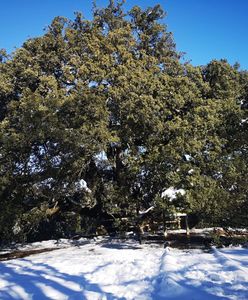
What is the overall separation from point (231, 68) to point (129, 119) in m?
6.26

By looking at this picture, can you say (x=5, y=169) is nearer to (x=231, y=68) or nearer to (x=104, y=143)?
(x=104, y=143)

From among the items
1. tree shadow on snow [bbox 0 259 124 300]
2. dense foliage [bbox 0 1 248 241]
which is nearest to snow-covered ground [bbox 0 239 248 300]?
tree shadow on snow [bbox 0 259 124 300]

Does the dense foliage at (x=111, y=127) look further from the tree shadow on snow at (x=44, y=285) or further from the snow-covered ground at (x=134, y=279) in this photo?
the tree shadow on snow at (x=44, y=285)

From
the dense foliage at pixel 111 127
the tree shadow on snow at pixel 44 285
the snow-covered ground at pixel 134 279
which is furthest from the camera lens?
the dense foliage at pixel 111 127

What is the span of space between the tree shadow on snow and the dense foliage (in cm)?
488

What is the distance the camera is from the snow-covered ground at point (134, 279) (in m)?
5.02

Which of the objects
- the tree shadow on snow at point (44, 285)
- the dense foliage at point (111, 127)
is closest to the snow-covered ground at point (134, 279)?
the tree shadow on snow at point (44, 285)

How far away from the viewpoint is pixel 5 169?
40.5 ft

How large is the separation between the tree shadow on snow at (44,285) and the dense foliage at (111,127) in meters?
4.88

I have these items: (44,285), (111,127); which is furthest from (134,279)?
(111,127)

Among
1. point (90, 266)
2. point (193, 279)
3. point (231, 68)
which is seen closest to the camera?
point (193, 279)

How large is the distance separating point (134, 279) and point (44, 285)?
5.44 ft

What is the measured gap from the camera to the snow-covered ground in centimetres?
502

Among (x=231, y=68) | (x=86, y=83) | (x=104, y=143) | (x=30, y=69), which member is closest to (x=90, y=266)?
(x=104, y=143)
